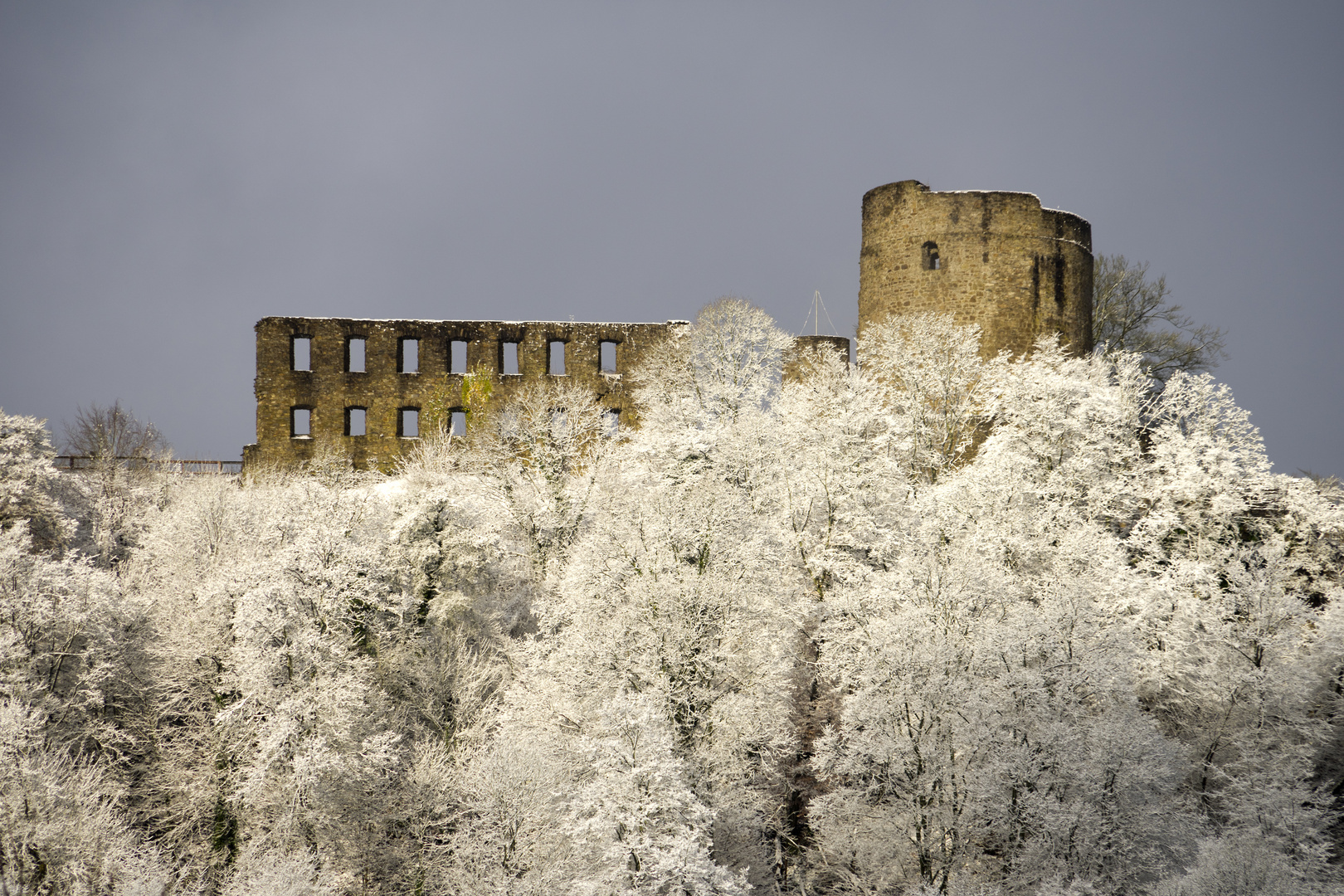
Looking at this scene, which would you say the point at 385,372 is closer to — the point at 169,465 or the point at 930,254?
the point at 169,465

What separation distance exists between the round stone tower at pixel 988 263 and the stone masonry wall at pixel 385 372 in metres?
11.6

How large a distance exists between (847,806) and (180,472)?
31.5 metres

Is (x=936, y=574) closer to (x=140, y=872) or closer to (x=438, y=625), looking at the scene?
(x=438, y=625)

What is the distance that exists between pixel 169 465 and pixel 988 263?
32893 millimetres

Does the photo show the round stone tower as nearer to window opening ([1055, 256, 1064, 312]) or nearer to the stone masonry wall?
window opening ([1055, 256, 1064, 312])

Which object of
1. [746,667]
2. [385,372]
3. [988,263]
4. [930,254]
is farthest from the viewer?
[385,372]

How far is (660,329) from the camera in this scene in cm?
4144

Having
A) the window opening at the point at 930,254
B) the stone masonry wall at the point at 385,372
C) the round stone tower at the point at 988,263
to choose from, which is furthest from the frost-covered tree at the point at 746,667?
the stone masonry wall at the point at 385,372

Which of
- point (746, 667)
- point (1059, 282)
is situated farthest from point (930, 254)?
point (746, 667)

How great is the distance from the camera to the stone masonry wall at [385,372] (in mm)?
40500

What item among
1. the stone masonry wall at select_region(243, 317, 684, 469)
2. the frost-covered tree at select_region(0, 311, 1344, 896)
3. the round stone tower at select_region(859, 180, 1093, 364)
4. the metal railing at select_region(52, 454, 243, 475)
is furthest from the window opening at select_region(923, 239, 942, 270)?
the metal railing at select_region(52, 454, 243, 475)

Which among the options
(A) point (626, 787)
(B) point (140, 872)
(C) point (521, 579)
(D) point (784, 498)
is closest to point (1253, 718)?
(D) point (784, 498)

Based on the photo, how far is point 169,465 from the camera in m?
41.5

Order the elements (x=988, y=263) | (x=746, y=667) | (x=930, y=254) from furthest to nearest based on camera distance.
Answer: (x=930, y=254) < (x=988, y=263) < (x=746, y=667)
